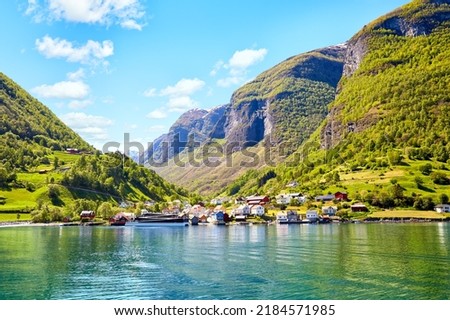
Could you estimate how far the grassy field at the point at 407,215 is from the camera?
17500 cm

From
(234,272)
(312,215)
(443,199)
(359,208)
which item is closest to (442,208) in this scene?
(443,199)

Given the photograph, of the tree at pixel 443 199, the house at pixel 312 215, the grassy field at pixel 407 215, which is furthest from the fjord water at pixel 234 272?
the tree at pixel 443 199

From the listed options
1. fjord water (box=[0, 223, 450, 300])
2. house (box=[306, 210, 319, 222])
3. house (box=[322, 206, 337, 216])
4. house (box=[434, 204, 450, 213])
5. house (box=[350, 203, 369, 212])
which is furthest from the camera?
house (box=[322, 206, 337, 216])

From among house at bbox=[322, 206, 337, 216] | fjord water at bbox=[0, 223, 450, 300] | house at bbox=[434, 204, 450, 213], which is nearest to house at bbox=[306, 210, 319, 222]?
house at bbox=[322, 206, 337, 216]

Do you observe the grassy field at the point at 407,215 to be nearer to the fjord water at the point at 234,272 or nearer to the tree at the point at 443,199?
the tree at the point at 443,199

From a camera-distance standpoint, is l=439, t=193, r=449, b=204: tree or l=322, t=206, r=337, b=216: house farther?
l=322, t=206, r=337, b=216: house

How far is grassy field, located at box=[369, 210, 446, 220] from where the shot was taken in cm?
17500

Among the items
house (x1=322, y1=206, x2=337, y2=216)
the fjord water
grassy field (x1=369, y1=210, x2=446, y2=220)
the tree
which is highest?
the tree

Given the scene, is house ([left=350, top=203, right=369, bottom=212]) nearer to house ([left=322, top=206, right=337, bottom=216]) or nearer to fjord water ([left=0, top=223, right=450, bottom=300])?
house ([left=322, top=206, right=337, bottom=216])

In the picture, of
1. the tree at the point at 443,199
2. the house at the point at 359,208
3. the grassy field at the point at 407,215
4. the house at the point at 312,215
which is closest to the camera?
the grassy field at the point at 407,215

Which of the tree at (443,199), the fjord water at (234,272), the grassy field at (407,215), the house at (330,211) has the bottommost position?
the fjord water at (234,272)

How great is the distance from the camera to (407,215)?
17788 cm

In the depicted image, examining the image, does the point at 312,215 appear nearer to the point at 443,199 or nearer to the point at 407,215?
the point at 407,215
